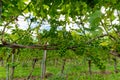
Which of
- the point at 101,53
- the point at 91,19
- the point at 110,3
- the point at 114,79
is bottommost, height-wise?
the point at 114,79

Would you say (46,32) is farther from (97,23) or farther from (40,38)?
(97,23)

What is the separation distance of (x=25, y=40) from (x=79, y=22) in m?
1.19

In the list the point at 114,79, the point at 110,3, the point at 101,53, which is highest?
the point at 110,3

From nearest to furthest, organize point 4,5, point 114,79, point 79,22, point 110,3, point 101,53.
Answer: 1. point 110,3
2. point 4,5
3. point 79,22
4. point 101,53
5. point 114,79

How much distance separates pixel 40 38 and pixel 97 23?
170 cm

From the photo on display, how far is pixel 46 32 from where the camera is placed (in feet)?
9.35

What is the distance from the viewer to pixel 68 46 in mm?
2537

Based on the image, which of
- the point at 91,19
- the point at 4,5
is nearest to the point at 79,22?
the point at 4,5

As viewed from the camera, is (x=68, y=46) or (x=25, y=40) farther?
(x=25, y=40)

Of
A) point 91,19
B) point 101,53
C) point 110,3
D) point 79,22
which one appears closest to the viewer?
point 91,19

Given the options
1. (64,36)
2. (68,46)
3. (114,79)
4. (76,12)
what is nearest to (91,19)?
(76,12)

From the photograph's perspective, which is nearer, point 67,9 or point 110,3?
point 110,3

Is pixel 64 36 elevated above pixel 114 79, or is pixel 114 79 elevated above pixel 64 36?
pixel 64 36

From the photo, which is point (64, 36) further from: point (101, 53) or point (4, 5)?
point (4, 5)
